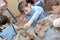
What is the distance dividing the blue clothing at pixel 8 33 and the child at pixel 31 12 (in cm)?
10

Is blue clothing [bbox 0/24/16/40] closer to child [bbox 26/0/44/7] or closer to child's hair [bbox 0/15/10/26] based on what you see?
child's hair [bbox 0/15/10/26]

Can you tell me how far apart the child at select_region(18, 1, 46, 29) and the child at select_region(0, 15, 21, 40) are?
3.4 inches

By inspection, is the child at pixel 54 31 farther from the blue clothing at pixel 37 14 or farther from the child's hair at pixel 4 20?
the child's hair at pixel 4 20

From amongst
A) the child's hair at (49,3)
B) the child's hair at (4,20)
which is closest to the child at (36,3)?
the child's hair at (49,3)

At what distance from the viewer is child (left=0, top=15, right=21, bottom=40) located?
98 centimetres

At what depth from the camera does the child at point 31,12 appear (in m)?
0.93

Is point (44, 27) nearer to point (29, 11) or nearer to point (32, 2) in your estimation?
point (29, 11)

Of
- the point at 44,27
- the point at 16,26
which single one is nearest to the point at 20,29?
the point at 16,26

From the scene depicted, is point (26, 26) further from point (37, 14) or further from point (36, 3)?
point (36, 3)

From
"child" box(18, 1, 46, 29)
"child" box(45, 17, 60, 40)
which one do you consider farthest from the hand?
"child" box(45, 17, 60, 40)

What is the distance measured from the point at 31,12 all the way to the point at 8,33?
17 centimetres

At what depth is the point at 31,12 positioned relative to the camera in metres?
0.96

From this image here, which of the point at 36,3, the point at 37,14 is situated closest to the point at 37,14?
the point at 37,14

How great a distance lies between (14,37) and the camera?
96cm
